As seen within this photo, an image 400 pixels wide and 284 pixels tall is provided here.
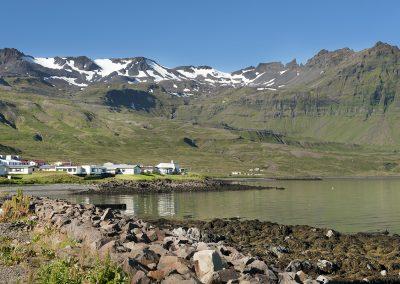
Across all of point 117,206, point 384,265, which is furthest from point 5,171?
point 384,265

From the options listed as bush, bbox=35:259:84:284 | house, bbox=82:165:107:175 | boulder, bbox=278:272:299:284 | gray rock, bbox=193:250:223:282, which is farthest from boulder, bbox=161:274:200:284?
house, bbox=82:165:107:175

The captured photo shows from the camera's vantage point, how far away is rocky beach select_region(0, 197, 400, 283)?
17984 millimetres

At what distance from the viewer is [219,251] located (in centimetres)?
2316

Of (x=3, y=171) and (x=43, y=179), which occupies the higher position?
(x=3, y=171)

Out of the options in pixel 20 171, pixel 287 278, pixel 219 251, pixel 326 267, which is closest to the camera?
pixel 287 278

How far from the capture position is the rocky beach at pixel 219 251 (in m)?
18.0

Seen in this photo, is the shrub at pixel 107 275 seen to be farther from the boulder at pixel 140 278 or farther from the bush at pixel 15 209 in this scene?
the bush at pixel 15 209

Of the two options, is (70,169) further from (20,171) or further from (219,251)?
(219,251)

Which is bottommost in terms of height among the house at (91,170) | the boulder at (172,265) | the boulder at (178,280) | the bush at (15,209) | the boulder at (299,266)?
the boulder at (299,266)

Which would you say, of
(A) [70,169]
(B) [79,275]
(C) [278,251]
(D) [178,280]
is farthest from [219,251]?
(A) [70,169]

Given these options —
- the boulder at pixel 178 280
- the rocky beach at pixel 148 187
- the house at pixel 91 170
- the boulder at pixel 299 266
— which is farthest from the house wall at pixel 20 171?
the boulder at pixel 178 280

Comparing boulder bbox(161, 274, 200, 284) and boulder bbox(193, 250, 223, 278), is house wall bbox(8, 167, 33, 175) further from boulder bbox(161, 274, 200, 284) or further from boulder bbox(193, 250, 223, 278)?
boulder bbox(161, 274, 200, 284)

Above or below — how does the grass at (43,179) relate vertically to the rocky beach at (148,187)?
above

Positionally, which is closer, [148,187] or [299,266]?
[299,266]
